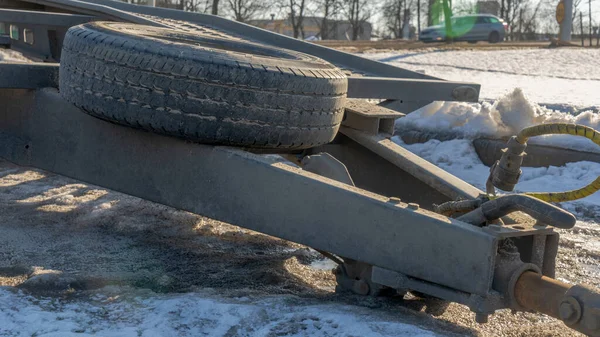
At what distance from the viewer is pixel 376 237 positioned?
3.42 metres

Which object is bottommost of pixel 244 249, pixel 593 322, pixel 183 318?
pixel 244 249

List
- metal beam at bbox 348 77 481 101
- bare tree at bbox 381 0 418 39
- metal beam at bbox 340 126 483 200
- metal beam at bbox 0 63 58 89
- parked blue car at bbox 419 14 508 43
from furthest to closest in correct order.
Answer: bare tree at bbox 381 0 418 39 → parked blue car at bbox 419 14 508 43 → metal beam at bbox 348 77 481 101 → metal beam at bbox 0 63 58 89 → metal beam at bbox 340 126 483 200

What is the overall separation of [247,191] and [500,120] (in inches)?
178

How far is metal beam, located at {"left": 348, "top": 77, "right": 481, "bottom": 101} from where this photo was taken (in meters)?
5.22

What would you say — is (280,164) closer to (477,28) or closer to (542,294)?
(542,294)

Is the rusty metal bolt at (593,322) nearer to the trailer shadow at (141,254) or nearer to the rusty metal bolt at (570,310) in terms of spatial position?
the rusty metal bolt at (570,310)

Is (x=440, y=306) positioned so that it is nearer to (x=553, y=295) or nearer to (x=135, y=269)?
(x=553, y=295)

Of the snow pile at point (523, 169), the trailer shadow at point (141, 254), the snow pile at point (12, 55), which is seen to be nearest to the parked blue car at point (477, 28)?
the snow pile at point (523, 169)

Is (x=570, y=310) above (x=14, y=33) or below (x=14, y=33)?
below

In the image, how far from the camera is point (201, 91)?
367 centimetres

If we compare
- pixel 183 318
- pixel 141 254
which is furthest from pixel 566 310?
pixel 141 254

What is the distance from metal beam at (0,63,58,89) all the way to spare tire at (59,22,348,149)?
24.7 inches

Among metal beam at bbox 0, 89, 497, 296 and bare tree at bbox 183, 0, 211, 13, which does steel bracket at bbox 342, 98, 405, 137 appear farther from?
bare tree at bbox 183, 0, 211, 13

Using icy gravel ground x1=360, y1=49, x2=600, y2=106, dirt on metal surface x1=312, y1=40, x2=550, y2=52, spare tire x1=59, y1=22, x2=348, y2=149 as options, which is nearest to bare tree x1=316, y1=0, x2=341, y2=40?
dirt on metal surface x1=312, y1=40, x2=550, y2=52
